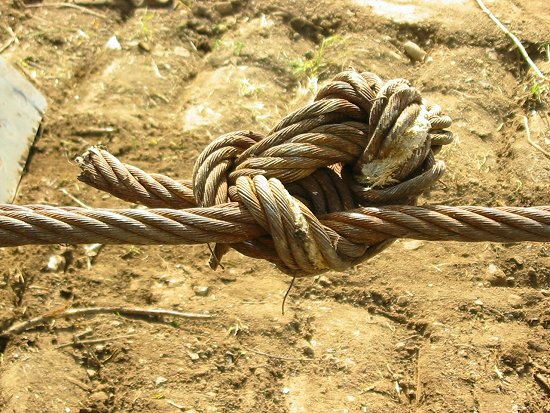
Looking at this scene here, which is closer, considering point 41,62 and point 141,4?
point 41,62

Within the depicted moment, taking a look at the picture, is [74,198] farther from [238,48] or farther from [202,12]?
[202,12]

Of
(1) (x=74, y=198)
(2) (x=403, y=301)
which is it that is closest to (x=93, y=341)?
(1) (x=74, y=198)

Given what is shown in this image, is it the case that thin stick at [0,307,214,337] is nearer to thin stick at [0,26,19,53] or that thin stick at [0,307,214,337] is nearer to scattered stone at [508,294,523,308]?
scattered stone at [508,294,523,308]

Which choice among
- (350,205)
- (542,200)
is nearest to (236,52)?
(542,200)

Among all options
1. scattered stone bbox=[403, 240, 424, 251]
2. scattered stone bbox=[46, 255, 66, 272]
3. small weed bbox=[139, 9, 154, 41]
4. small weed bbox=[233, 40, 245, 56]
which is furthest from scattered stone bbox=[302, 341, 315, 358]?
small weed bbox=[139, 9, 154, 41]

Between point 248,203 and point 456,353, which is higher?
point 248,203

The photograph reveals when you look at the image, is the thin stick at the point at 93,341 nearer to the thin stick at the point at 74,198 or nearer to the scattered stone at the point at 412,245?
the thin stick at the point at 74,198

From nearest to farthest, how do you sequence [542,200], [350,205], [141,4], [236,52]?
1. [350,205]
2. [542,200]
3. [236,52]
4. [141,4]

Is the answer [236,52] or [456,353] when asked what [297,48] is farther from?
[456,353]

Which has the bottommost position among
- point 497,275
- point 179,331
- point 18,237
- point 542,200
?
point 179,331

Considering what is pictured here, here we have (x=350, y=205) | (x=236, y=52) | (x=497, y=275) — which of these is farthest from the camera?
(x=236, y=52)
